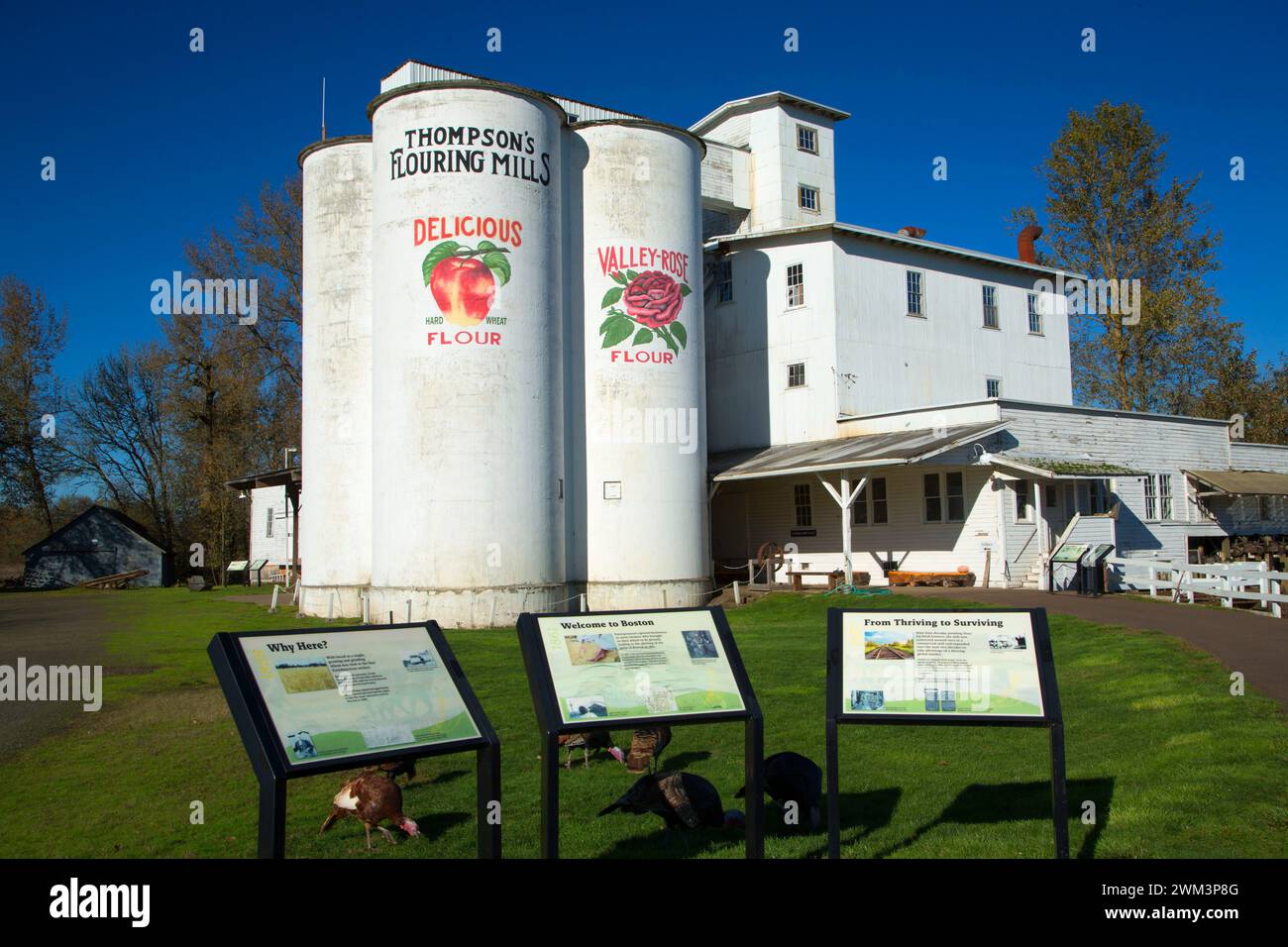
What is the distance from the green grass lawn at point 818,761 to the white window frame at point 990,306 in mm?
23040

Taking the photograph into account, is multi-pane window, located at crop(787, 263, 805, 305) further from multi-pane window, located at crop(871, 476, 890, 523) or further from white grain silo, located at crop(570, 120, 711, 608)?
multi-pane window, located at crop(871, 476, 890, 523)

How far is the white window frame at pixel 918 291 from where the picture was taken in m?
34.2

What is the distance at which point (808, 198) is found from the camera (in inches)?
1515

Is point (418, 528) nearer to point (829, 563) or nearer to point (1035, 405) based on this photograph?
point (829, 563)

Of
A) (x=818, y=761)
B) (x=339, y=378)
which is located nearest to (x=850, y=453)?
(x=339, y=378)

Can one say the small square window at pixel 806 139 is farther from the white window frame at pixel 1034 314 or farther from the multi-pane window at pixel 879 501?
the multi-pane window at pixel 879 501

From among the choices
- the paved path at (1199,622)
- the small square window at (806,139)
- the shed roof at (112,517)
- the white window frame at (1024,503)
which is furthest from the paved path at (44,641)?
the small square window at (806,139)

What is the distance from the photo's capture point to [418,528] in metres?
24.6

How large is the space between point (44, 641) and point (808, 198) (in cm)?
2759

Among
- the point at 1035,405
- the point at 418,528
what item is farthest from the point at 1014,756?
the point at 1035,405

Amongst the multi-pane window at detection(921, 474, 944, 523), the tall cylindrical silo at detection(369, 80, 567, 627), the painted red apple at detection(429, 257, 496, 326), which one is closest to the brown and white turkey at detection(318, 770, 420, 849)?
the tall cylindrical silo at detection(369, 80, 567, 627)

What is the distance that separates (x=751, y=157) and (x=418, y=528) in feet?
A: 67.8

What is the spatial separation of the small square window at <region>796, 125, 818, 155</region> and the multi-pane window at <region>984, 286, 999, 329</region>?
797 centimetres
